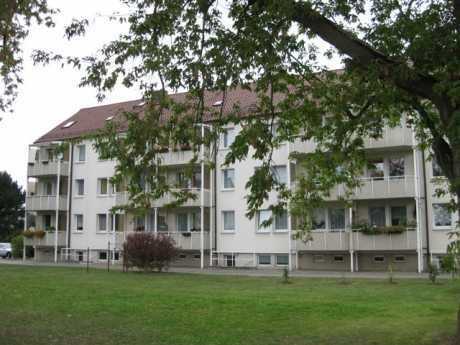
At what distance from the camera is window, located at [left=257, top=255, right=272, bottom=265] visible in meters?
39.7

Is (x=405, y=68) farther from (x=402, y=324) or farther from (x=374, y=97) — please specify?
(x=402, y=324)

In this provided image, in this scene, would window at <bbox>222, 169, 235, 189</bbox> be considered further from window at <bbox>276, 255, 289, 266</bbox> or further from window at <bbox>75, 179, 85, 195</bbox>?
window at <bbox>75, 179, 85, 195</bbox>

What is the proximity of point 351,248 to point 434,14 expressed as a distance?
2619 cm

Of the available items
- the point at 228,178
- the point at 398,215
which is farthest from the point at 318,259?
the point at 228,178

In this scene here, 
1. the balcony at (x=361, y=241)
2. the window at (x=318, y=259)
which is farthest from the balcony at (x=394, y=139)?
the window at (x=318, y=259)

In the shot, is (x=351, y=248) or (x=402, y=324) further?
(x=351, y=248)

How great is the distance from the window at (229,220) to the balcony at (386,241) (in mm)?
8942

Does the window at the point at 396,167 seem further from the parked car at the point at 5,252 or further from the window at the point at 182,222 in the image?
the parked car at the point at 5,252

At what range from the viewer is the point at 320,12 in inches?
392

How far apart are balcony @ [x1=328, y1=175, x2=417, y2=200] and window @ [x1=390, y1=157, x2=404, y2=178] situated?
1.23 metres

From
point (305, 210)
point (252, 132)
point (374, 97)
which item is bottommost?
point (305, 210)

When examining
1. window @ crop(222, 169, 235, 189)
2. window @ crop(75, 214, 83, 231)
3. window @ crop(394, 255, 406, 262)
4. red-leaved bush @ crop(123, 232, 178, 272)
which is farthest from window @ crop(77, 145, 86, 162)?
window @ crop(394, 255, 406, 262)

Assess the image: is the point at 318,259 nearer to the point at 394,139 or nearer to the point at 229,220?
the point at 229,220

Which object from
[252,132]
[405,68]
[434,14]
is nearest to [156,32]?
[252,132]
